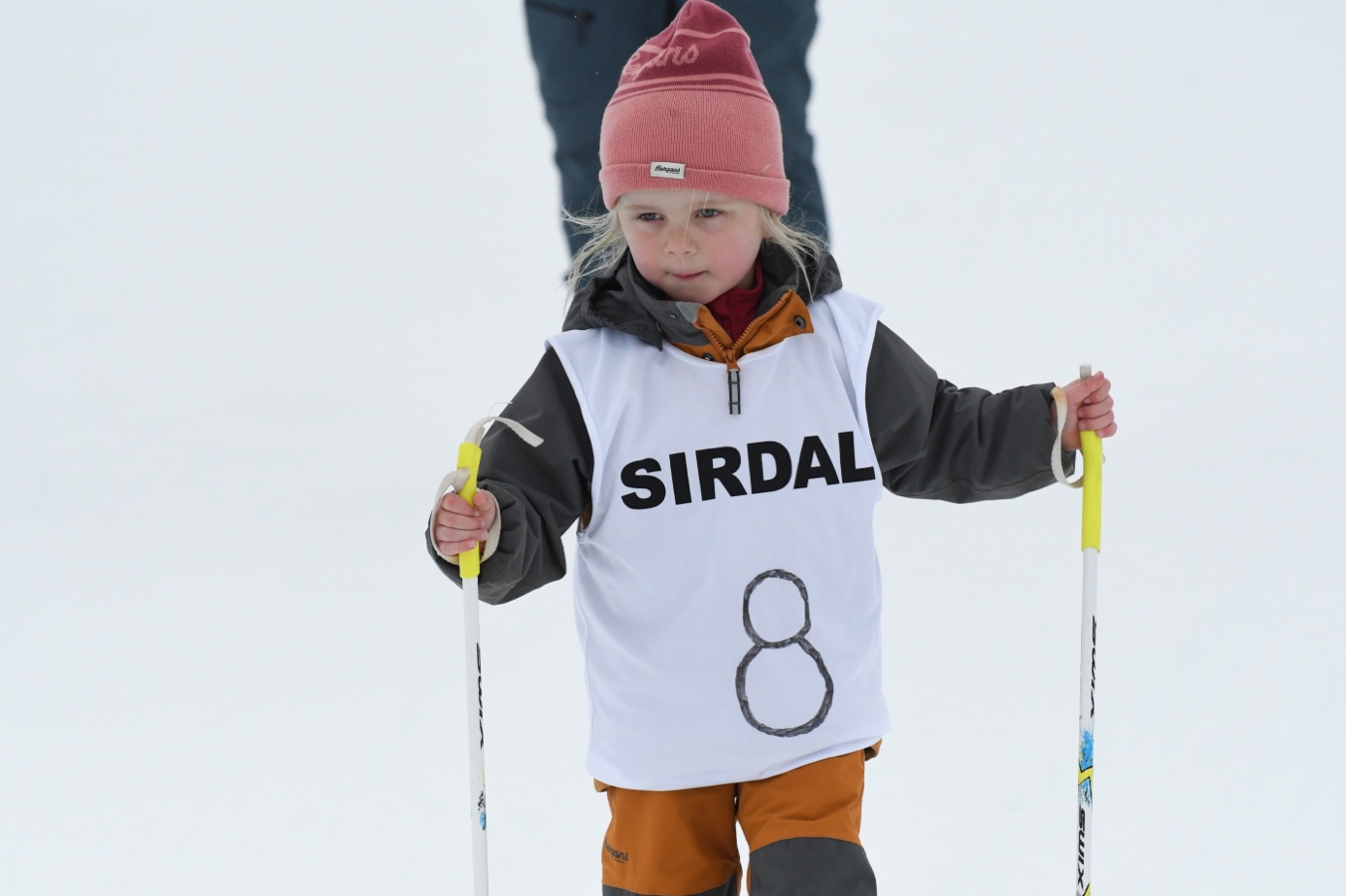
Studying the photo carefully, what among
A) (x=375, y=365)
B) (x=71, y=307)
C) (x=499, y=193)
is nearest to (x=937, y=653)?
(x=375, y=365)

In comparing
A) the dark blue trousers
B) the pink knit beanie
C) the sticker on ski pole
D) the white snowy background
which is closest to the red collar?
the pink knit beanie

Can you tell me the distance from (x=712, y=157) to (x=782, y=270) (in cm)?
17

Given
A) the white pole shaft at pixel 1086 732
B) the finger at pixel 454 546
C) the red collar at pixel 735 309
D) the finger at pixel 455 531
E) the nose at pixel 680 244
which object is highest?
the nose at pixel 680 244

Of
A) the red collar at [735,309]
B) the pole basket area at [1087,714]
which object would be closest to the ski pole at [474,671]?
the red collar at [735,309]

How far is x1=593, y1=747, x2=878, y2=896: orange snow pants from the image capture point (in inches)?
58.1

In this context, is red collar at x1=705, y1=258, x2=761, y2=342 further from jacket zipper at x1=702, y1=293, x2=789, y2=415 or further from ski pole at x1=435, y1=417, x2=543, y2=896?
ski pole at x1=435, y1=417, x2=543, y2=896

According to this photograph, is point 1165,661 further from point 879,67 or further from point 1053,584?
point 879,67

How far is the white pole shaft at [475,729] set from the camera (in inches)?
51.3

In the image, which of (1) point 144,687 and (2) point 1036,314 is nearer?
(1) point 144,687

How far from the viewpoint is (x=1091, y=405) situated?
1578mm

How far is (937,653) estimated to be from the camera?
2.50 m

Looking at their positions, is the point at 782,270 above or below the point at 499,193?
below

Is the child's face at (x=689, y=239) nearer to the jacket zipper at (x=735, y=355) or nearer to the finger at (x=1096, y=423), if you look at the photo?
the jacket zipper at (x=735, y=355)

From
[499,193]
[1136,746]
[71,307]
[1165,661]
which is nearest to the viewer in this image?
[1136,746]
